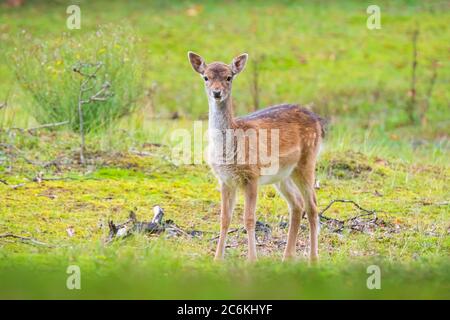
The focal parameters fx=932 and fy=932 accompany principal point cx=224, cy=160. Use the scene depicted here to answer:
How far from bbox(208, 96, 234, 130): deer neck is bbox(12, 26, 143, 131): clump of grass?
4.21 metres

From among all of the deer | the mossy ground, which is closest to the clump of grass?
the mossy ground

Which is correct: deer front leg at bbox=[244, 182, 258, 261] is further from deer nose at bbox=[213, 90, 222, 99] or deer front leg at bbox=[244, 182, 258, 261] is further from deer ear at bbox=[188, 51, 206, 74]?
deer ear at bbox=[188, 51, 206, 74]

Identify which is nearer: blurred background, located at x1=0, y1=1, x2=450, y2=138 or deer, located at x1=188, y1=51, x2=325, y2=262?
deer, located at x1=188, y1=51, x2=325, y2=262

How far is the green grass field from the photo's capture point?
623 centimetres

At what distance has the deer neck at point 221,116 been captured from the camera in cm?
837

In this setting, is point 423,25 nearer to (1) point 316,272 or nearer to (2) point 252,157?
(2) point 252,157

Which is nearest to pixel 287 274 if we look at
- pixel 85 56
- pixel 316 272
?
pixel 316 272

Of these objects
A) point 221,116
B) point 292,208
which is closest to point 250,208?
point 292,208

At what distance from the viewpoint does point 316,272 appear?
247 inches

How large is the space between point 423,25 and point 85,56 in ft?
37.6

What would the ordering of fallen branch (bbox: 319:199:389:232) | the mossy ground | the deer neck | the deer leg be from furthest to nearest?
1. fallen branch (bbox: 319:199:389:232)
2. the deer leg
3. the deer neck
4. the mossy ground

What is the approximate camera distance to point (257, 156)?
8.30 m

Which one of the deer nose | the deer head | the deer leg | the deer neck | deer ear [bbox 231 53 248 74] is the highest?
deer ear [bbox 231 53 248 74]
